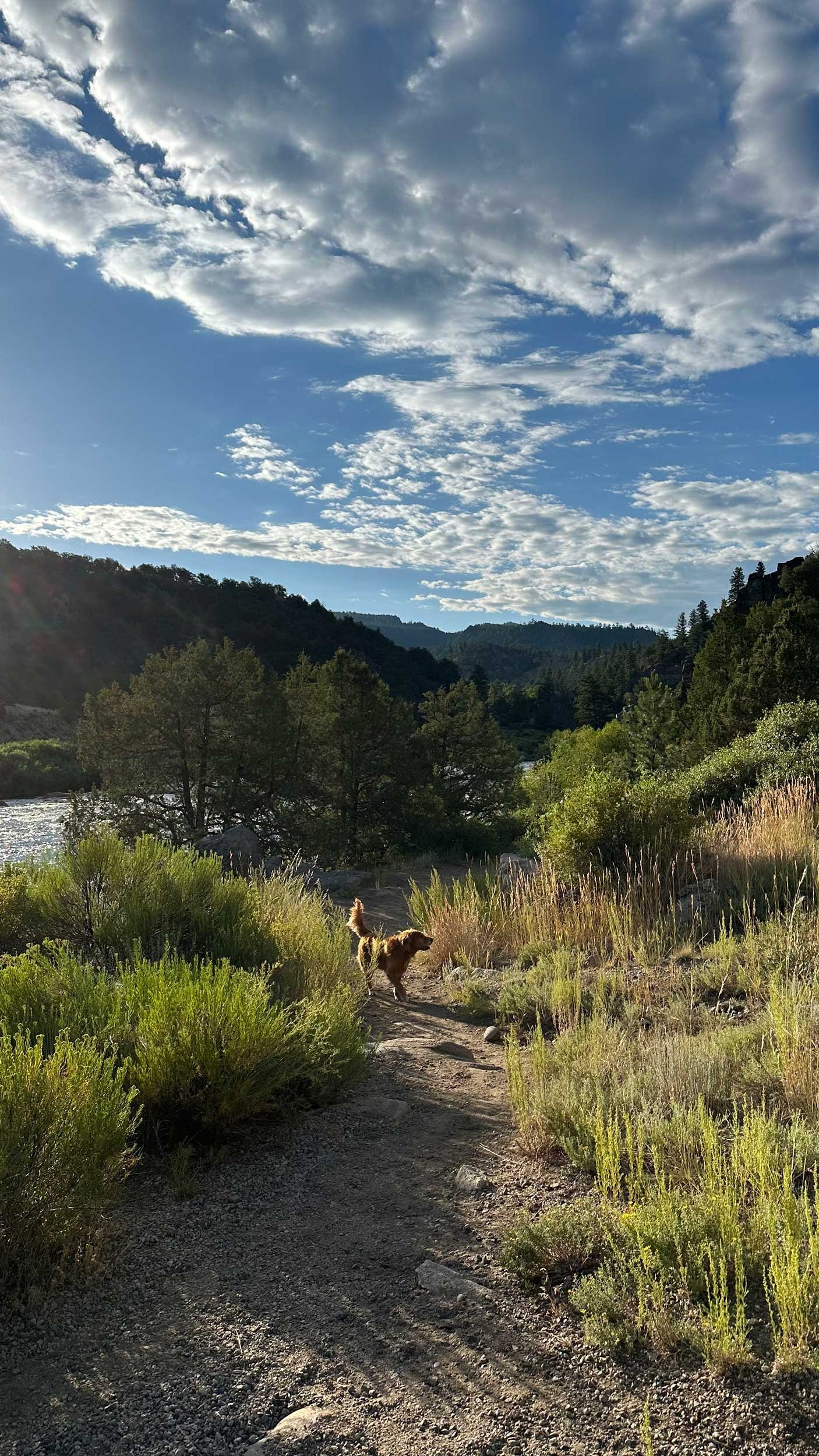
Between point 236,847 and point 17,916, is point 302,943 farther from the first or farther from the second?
point 236,847

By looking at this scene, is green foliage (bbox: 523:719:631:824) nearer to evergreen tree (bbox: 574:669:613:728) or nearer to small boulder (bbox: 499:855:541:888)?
small boulder (bbox: 499:855:541:888)

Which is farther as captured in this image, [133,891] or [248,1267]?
[133,891]

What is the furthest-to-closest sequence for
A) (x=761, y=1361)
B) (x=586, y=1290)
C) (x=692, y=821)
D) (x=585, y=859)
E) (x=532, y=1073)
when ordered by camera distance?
(x=692, y=821) < (x=585, y=859) < (x=532, y=1073) < (x=586, y=1290) < (x=761, y=1361)

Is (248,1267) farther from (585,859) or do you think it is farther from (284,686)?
(284,686)

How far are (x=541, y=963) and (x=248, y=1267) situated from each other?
12.4ft

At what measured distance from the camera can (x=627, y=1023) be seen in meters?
4.96

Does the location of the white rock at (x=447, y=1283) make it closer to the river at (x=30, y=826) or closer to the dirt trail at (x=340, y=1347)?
the dirt trail at (x=340, y=1347)

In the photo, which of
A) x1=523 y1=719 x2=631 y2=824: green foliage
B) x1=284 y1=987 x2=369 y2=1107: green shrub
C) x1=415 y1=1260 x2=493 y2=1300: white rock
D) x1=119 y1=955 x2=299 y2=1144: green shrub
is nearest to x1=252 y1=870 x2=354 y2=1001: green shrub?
x1=284 y1=987 x2=369 y2=1107: green shrub

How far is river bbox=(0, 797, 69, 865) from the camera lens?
57.4ft

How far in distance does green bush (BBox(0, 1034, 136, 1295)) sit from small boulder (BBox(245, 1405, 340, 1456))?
1.05 m

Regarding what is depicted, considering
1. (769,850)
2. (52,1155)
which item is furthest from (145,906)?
(769,850)

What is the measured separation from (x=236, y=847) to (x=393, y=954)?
6.96 metres

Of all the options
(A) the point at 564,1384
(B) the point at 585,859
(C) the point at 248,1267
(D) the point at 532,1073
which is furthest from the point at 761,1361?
(B) the point at 585,859

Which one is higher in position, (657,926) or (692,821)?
(692,821)
